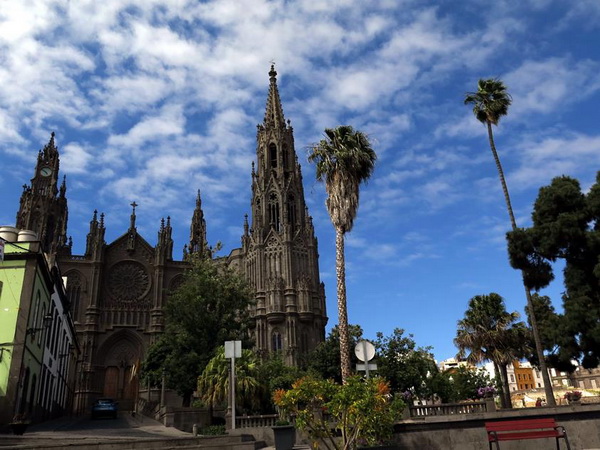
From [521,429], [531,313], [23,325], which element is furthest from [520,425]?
[23,325]

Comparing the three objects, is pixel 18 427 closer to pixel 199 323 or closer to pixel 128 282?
pixel 199 323

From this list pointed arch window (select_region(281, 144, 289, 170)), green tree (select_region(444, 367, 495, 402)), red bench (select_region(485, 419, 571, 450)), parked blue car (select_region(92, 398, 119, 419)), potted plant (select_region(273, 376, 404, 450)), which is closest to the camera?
red bench (select_region(485, 419, 571, 450))

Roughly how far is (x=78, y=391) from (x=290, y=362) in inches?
980

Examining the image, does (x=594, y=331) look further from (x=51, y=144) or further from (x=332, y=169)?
(x=51, y=144)

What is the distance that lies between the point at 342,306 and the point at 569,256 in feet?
37.6

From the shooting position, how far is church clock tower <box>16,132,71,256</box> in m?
69.6

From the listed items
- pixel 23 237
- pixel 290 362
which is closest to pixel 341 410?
pixel 23 237

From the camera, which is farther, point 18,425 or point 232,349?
point 232,349

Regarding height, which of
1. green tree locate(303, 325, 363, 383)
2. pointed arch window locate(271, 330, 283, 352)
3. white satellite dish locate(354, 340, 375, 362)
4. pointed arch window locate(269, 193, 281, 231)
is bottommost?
white satellite dish locate(354, 340, 375, 362)

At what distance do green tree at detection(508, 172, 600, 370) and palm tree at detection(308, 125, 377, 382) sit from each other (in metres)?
8.37

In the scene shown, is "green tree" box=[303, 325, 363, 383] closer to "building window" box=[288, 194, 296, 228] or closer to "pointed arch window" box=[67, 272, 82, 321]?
"building window" box=[288, 194, 296, 228]

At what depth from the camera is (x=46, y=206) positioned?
71.1 m

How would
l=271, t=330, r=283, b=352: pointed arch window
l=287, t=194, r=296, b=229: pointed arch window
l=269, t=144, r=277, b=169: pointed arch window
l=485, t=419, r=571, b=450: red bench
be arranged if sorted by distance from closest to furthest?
l=485, t=419, r=571, b=450: red bench < l=271, t=330, r=283, b=352: pointed arch window < l=287, t=194, r=296, b=229: pointed arch window < l=269, t=144, r=277, b=169: pointed arch window

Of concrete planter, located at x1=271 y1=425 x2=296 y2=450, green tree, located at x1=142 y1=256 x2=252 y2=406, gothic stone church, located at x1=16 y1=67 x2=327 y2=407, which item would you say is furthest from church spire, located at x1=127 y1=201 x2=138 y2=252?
concrete planter, located at x1=271 y1=425 x2=296 y2=450
